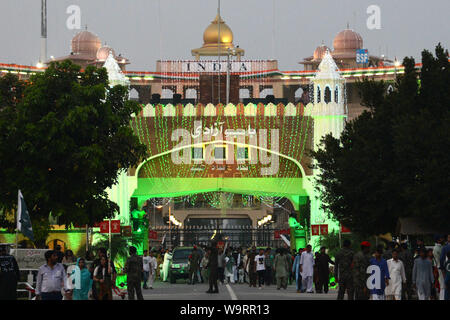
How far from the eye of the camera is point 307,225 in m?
49.1

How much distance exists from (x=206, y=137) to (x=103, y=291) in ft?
92.1

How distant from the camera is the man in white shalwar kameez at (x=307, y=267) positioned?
29.5m

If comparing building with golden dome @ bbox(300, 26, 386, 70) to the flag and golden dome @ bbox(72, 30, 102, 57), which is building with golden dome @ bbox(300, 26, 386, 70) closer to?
golden dome @ bbox(72, 30, 102, 57)

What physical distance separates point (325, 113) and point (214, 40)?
122 feet

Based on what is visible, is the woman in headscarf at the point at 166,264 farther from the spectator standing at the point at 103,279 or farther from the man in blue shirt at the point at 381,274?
the man in blue shirt at the point at 381,274

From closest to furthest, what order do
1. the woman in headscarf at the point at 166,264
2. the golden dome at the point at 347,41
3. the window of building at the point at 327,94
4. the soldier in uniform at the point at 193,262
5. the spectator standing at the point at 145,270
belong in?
the spectator standing at the point at 145,270 < the soldier in uniform at the point at 193,262 < the woman in headscarf at the point at 166,264 < the window of building at the point at 327,94 < the golden dome at the point at 347,41

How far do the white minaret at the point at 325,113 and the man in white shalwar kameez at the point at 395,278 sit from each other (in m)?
25.3

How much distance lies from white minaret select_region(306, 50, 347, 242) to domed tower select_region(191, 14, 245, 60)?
32.7 metres

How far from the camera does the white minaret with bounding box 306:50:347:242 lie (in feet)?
157

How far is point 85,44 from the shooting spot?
297 feet

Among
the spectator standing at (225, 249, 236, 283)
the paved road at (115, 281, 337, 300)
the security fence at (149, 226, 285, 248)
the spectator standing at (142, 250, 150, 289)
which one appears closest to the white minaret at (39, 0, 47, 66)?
the security fence at (149, 226, 285, 248)

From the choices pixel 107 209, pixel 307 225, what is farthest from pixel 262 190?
pixel 107 209

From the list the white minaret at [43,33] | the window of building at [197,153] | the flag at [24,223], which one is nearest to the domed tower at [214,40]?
the white minaret at [43,33]
